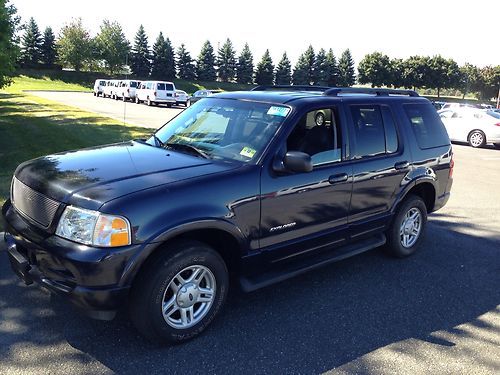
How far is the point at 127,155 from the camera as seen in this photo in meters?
3.93

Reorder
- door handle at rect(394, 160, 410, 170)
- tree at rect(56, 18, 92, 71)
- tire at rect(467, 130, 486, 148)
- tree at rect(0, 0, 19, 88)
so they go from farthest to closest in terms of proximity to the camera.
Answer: tree at rect(56, 18, 92, 71)
tire at rect(467, 130, 486, 148)
tree at rect(0, 0, 19, 88)
door handle at rect(394, 160, 410, 170)

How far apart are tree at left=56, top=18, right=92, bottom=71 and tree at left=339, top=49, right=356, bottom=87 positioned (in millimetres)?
44928

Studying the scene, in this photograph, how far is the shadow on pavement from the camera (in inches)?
124

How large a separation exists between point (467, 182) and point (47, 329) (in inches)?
372

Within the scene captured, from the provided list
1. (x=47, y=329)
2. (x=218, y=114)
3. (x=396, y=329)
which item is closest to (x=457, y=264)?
(x=396, y=329)

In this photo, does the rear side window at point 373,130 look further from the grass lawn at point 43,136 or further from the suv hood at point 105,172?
the grass lawn at point 43,136

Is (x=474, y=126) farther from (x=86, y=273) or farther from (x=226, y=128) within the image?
(x=86, y=273)

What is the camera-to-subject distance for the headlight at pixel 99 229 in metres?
2.90

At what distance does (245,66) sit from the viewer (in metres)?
78.1

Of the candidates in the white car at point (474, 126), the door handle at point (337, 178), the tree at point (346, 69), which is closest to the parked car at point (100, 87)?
the white car at point (474, 126)

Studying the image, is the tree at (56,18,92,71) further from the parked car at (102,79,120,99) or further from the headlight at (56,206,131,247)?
the headlight at (56,206,131,247)

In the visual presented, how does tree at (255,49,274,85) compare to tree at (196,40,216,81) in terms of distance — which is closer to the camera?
tree at (196,40,216,81)

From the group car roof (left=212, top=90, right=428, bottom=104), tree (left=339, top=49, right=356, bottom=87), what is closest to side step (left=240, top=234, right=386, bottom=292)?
car roof (left=212, top=90, right=428, bottom=104)

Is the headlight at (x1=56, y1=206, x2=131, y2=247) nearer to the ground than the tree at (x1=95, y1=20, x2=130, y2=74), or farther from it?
nearer to the ground
